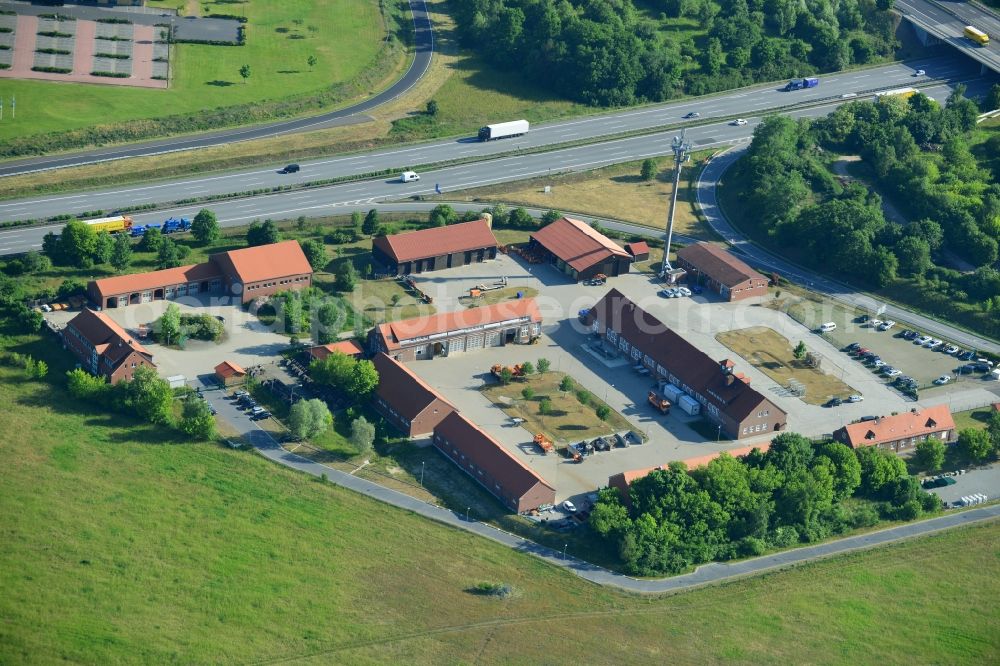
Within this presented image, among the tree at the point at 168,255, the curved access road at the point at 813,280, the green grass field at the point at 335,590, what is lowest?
the green grass field at the point at 335,590

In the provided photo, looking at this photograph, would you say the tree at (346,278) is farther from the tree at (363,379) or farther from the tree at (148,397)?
the tree at (148,397)

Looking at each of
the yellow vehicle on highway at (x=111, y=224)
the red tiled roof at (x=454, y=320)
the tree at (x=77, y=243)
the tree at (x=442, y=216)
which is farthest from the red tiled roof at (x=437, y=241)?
the tree at (x=77, y=243)

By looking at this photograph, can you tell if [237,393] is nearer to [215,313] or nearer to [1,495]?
[215,313]

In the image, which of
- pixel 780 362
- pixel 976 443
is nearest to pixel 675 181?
pixel 780 362

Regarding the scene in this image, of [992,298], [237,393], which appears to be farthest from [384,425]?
[992,298]

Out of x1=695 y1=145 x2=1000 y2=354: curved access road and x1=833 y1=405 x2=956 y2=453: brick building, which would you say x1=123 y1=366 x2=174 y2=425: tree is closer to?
x1=833 y1=405 x2=956 y2=453: brick building

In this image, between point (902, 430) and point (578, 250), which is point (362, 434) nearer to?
point (578, 250)
